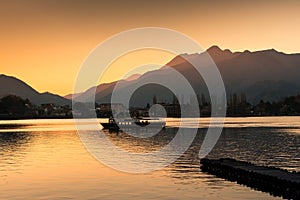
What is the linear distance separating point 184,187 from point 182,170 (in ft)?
50.4

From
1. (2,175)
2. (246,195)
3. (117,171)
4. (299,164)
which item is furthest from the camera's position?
(299,164)

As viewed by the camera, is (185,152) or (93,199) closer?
(93,199)

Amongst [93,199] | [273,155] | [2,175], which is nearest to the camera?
[93,199]

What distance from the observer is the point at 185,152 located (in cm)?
9406

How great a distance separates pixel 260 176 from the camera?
5103 centimetres

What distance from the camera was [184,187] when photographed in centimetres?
4891

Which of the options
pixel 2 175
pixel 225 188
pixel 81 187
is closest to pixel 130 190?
pixel 81 187

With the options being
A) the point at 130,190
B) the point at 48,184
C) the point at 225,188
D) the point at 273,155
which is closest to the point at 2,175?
the point at 48,184

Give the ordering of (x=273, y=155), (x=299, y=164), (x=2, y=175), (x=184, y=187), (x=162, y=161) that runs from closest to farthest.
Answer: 1. (x=184, y=187)
2. (x=2, y=175)
3. (x=299, y=164)
4. (x=162, y=161)
5. (x=273, y=155)

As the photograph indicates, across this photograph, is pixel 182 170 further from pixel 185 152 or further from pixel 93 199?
pixel 185 152

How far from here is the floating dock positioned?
44.5 metres

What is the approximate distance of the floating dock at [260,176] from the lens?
146 feet

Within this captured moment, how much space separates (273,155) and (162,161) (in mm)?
21791

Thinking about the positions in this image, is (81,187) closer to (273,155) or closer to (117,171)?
(117,171)
